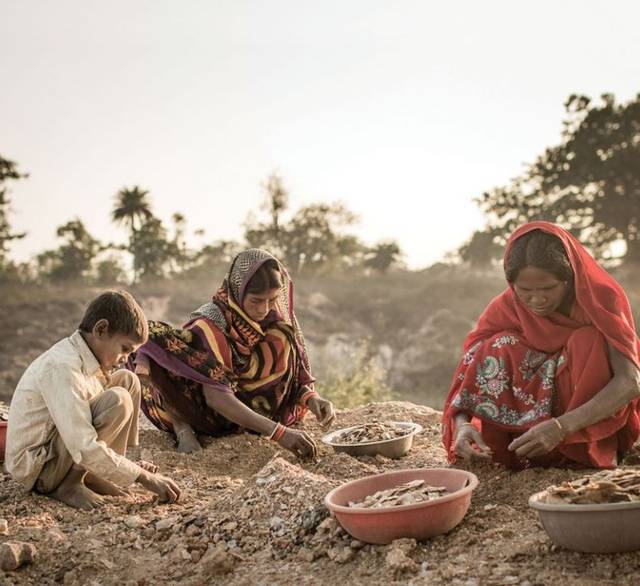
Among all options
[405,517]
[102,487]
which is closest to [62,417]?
[102,487]

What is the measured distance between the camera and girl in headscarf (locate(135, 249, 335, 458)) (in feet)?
14.3

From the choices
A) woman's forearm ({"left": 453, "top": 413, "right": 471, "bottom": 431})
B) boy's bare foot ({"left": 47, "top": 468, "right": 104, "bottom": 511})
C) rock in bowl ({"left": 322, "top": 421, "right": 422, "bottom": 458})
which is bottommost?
rock in bowl ({"left": 322, "top": 421, "right": 422, "bottom": 458})

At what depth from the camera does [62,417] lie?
10.2 ft

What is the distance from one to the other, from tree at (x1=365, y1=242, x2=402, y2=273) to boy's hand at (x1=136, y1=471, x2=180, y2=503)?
100ft

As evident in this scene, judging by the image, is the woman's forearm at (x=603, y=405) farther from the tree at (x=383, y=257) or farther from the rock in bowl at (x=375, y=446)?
the tree at (x=383, y=257)

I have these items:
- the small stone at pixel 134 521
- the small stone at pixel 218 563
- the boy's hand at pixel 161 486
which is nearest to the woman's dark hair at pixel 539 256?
the small stone at pixel 218 563

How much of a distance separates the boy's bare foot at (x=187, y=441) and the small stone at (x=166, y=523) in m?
1.34

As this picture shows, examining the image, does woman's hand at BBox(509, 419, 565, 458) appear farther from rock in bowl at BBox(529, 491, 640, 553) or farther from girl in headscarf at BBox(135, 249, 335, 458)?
girl in headscarf at BBox(135, 249, 335, 458)

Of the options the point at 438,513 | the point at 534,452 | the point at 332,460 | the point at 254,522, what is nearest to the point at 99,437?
the point at 254,522

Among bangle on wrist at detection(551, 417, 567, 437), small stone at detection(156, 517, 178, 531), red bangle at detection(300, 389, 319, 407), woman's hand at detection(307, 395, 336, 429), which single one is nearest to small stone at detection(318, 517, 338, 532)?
small stone at detection(156, 517, 178, 531)

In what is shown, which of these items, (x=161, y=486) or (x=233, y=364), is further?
(x=233, y=364)

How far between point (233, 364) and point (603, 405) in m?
2.34

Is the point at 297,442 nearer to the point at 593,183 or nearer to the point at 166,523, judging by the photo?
the point at 166,523

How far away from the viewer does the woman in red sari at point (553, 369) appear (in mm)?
3182
